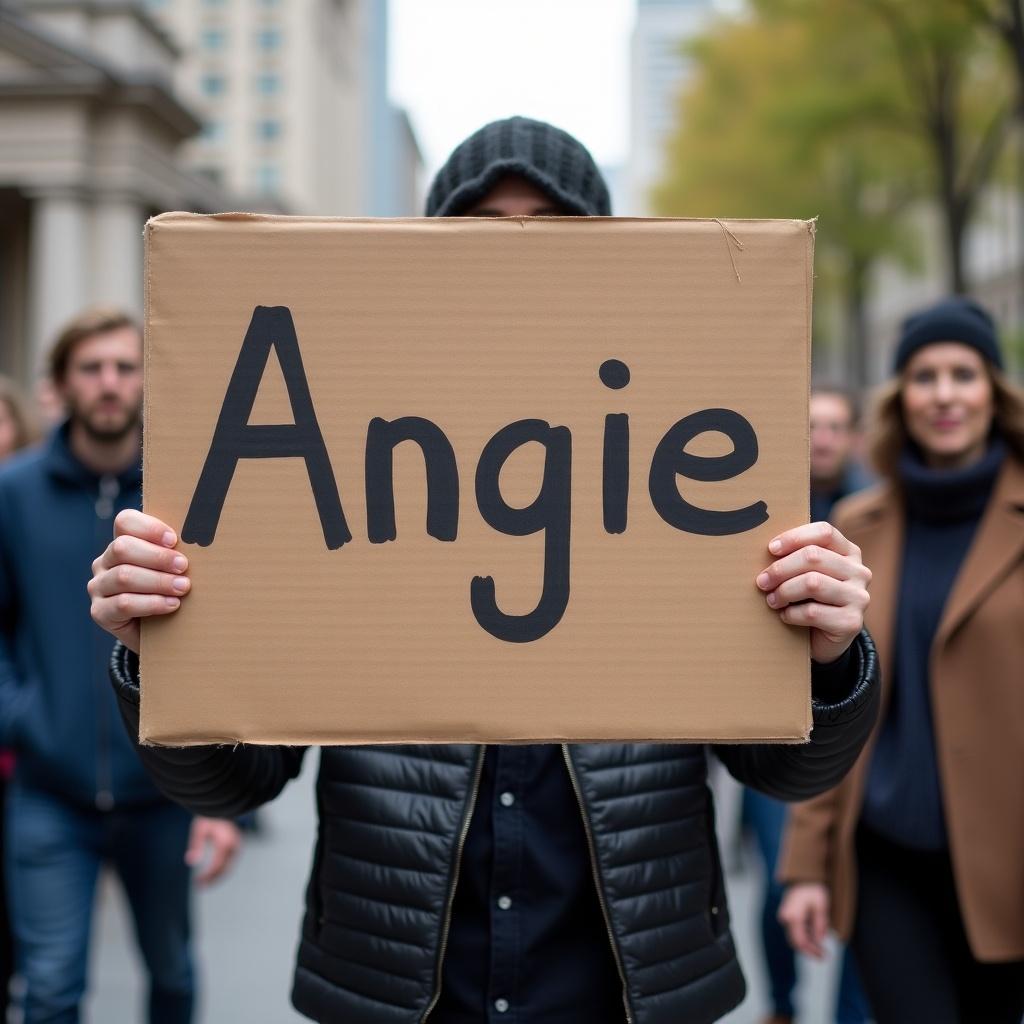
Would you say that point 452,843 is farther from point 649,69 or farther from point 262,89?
point 649,69

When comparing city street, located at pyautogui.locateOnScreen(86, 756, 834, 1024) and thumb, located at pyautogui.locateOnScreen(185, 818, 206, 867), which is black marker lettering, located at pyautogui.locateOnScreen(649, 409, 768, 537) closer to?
thumb, located at pyautogui.locateOnScreen(185, 818, 206, 867)

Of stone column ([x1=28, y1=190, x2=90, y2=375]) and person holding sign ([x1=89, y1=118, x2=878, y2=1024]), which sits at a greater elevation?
stone column ([x1=28, y1=190, x2=90, y2=375])

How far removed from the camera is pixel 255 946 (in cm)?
471

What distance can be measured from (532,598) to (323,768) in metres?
0.53

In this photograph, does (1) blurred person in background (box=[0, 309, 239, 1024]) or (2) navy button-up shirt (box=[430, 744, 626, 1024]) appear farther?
(1) blurred person in background (box=[0, 309, 239, 1024])

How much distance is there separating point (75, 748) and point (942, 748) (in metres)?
2.03

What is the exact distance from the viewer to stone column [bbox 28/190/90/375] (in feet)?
79.3

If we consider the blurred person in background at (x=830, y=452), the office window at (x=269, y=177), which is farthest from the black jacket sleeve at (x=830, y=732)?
the office window at (x=269, y=177)

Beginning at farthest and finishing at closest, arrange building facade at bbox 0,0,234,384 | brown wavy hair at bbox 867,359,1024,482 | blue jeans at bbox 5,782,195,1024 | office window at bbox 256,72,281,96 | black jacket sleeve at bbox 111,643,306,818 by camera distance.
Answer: office window at bbox 256,72,281,96 → building facade at bbox 0,0,234,384 → blue jeans at bbox 5,782,195,1024 → brown wavy hair at bbox 867,359,1024,482 → black jacket sleeve at bbox 111,643,306,818

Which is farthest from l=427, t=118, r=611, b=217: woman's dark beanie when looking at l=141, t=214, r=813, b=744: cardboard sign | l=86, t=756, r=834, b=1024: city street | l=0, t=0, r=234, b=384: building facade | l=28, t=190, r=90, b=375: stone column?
l=28, t=190, r=90, b=375: stone column

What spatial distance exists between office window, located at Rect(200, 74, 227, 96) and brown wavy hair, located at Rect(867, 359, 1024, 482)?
62.9 meters

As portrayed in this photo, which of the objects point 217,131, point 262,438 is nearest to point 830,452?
point 262,438

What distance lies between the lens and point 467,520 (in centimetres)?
147

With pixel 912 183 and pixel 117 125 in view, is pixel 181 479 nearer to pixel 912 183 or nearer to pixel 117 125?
pixel 912 183
